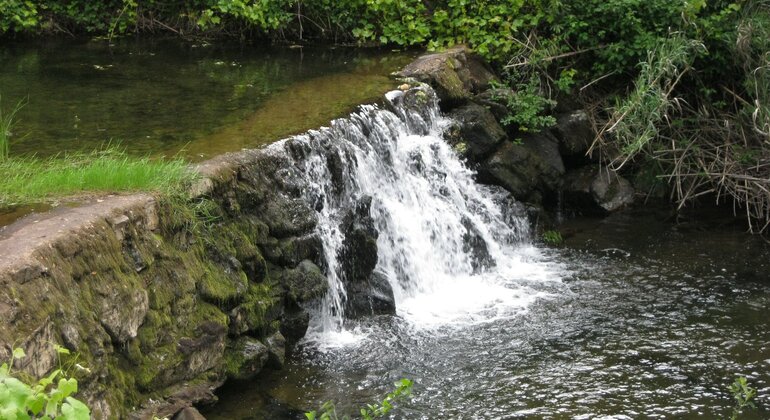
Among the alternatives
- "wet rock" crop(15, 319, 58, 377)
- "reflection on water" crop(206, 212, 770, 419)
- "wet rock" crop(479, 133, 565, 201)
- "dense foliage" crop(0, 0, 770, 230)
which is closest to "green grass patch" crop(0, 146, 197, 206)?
"wet rock" crop(15, 319, 58, 377)

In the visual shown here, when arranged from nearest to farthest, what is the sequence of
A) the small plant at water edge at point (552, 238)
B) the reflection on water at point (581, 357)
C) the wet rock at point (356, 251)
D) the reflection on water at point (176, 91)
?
the reflection on water at point (581, 357) → the wet rock at point (356, 251) → the reflection on water at point (176, 91) → the small plant at water edge at point (552, 238)

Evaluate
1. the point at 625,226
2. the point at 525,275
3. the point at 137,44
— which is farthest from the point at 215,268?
the point at 137,44

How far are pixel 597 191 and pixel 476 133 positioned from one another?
5.21 ft

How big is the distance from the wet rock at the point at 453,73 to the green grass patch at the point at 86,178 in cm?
388

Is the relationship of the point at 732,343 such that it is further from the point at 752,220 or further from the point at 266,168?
the point at 266,168

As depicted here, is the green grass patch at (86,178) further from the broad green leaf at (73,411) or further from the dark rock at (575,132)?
the dark rock at (575,132)

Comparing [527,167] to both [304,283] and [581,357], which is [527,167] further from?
[304,283]

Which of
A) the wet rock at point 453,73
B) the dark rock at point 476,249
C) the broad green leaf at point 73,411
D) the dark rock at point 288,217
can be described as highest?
the wet rock at point 453,73

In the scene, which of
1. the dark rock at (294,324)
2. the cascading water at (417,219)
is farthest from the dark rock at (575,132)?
the dark rock at (294,324)

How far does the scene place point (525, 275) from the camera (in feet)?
30.5

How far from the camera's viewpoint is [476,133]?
10328 mm

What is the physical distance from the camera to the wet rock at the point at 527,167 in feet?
34.1

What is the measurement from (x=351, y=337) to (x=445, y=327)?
0.80 metres

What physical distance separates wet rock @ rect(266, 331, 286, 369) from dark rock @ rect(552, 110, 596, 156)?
498 cm
